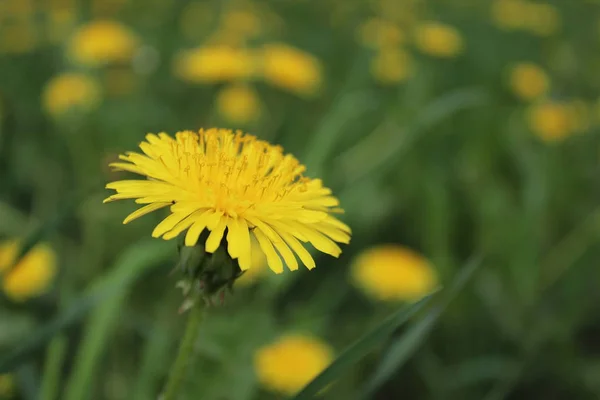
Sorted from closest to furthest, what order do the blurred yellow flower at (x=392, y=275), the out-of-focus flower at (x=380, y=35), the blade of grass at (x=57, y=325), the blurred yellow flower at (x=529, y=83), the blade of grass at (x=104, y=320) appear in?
the blade of grass at (x=57, y=325), the blade of grass at (x=104, y=320), the blurred yellow flower at (x=392, y=275), the blurred yellow flower at (x=529, y=83), the out-of-focus flower at (x=380, y=35)

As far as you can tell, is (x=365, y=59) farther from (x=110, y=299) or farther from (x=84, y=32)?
(x=110, y=299)

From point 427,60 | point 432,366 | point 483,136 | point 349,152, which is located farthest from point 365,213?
point 427,60

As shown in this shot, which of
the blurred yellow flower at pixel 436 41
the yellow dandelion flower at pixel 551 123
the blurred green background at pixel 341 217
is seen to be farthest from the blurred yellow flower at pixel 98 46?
the yellow dandelion flower at pixel 551 123

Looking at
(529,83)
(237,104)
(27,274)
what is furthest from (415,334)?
(529,83)

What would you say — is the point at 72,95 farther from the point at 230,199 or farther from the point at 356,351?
the point at 356,351

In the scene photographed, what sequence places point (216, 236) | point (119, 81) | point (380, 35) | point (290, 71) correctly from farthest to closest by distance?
1. point (380, 35)
2. point (119, 81)
3. point (290, 71)
4. point (216, 236)

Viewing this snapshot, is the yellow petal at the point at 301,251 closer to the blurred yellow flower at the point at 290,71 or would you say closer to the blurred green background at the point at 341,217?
the blurred green background at the point at 341,217
